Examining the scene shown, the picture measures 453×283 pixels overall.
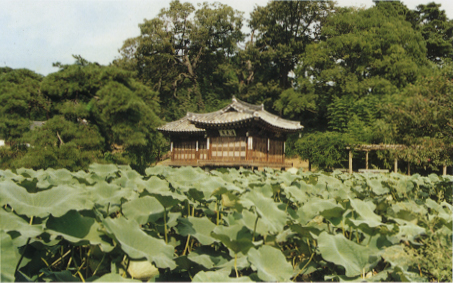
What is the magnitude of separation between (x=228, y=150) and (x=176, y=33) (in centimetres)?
1301

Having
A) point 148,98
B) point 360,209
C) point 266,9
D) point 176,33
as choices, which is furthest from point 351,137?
point 360,209

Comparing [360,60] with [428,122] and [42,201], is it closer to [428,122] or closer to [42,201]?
[428,122]

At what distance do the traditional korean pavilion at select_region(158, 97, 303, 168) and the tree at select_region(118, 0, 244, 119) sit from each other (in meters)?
7.05

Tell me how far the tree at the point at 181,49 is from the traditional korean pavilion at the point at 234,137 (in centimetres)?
705

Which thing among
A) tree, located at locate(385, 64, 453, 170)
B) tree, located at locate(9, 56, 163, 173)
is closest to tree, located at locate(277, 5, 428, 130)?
tree, located at locate(9, 56, 163, 173)

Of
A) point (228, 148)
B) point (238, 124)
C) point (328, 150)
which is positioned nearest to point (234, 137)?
point (228, 148)

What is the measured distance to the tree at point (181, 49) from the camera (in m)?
22.7

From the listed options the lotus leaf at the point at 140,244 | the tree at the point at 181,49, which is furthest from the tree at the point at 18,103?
the tree at the point at 181,49

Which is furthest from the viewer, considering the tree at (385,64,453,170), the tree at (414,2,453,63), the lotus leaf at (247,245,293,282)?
the tree at (414,2,453,63)

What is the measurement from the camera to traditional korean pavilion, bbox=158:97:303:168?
13.1 m

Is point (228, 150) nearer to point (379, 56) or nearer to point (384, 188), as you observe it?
point (379, 56)

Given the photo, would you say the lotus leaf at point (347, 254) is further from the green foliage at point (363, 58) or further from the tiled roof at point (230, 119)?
the green foliage at point (363, 58)

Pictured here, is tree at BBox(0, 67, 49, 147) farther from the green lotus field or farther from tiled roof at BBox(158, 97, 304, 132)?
the green lotus field

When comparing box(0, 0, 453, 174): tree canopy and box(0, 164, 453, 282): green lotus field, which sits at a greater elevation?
box(0, 0, 453, 174): tree canopy
